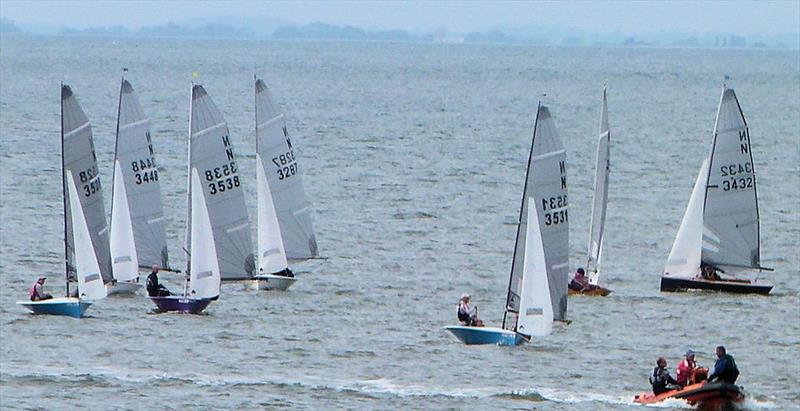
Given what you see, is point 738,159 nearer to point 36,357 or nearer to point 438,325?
point 438,325

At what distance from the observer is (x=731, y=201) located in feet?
190

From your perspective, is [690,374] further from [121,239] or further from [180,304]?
[121,239]

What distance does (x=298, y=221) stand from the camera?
56250 mm

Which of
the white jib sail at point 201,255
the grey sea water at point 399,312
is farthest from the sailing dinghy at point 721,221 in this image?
the white jib sail at point 201,255

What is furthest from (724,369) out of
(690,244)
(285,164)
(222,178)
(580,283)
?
(285,164)

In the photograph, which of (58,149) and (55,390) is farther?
(58,149)

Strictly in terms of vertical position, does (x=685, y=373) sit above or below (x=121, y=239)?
below

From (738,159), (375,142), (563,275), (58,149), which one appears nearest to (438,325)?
(563,275)

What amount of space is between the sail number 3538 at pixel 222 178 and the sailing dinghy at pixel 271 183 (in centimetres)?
331

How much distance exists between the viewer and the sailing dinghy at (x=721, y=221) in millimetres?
57438

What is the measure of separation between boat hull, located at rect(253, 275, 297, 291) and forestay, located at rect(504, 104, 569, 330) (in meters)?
11.3

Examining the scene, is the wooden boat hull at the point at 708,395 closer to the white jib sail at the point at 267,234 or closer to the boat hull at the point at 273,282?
the boat hull at the point at 273,282

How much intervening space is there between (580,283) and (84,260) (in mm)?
16349

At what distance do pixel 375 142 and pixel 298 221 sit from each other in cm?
6827
